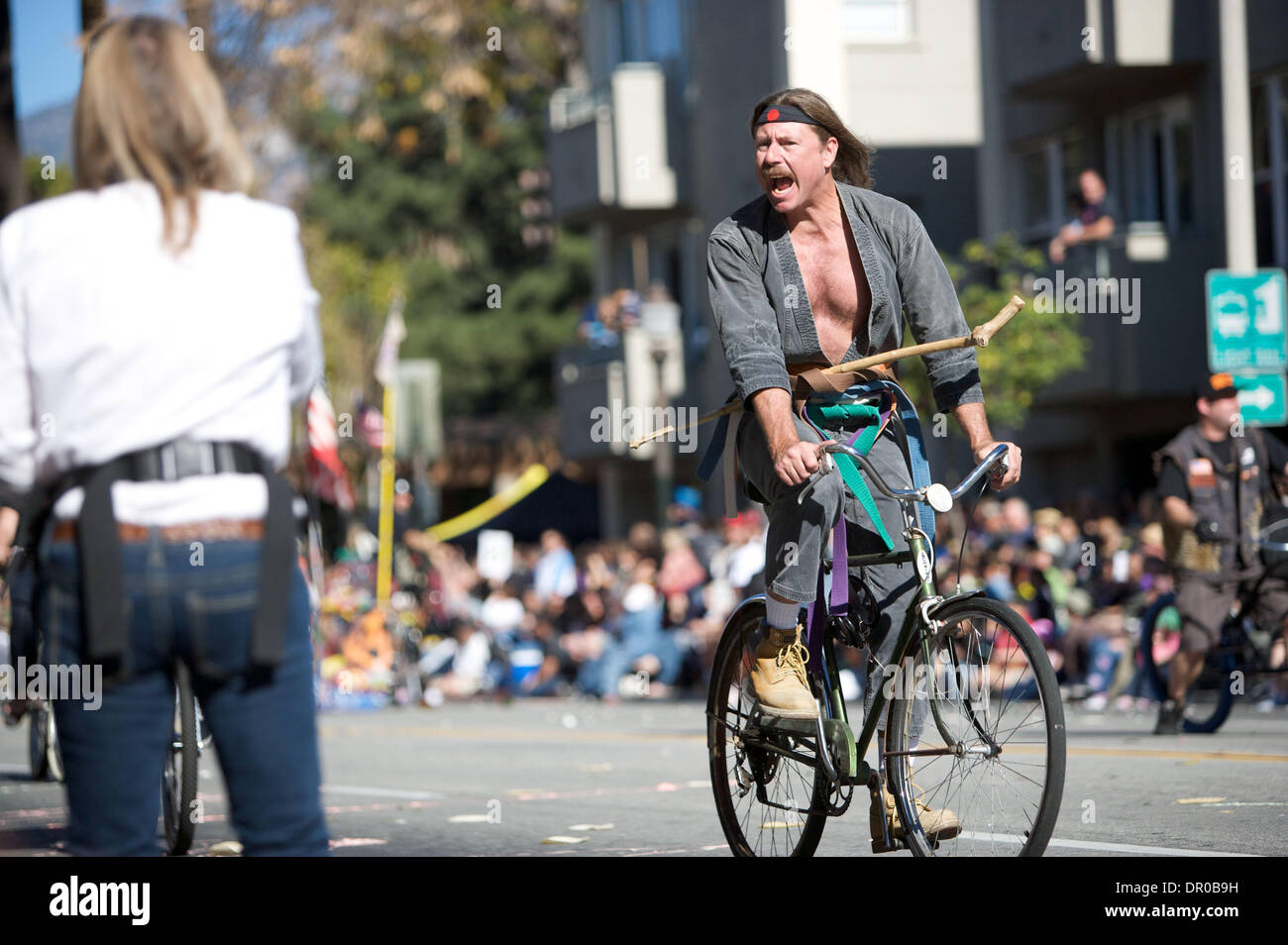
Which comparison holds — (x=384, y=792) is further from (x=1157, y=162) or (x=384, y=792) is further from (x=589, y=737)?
(x=1157, y=162)

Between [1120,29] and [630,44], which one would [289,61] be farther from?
[1120,29]

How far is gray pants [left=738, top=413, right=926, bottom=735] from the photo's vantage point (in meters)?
5.64

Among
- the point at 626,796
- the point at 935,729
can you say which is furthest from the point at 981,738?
the point at 626,796

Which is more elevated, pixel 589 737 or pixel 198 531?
pixel 198 531

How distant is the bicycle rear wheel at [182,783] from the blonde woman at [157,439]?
11.9 feet

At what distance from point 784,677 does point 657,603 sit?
15505 millimetres

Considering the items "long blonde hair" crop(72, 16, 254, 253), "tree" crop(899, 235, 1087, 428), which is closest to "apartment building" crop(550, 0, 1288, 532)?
"tree" crop(899, 235, 1087, 428)

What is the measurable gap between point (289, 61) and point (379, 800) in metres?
19.7

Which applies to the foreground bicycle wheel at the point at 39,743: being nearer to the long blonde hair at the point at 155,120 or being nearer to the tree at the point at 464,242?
the long blonde hair at the point at 155,120

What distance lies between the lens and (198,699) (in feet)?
12.3

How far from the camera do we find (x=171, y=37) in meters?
3.70

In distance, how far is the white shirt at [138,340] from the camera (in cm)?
362

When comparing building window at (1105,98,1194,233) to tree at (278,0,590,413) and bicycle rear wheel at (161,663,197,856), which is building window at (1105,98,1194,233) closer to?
bicycle rear wheel at (161,663,197,856)
